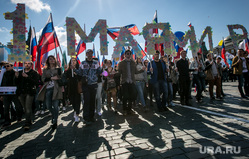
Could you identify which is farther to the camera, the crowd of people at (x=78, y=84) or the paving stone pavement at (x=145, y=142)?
the crowd of people at (x=78, y=84)

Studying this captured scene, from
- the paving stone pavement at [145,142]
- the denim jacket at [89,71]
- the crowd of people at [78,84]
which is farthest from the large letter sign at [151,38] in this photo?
the paving stone pavement at [145,142]

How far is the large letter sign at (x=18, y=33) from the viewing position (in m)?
4.42

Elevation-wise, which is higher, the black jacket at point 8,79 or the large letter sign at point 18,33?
the large letter sign at point 18,33

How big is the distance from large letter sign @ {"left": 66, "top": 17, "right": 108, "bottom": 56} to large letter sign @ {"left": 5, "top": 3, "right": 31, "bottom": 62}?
1.38m

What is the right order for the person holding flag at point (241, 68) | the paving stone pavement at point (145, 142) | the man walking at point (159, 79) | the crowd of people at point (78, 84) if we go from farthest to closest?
the person holding flag at point (241, 68)
the man walking at point (159, 79)
the crowd of people at point (78, 84)
the paving stone pavement at point (145, 142)

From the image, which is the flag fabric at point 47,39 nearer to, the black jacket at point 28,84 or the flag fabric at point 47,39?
the flag fabric at point 47,39

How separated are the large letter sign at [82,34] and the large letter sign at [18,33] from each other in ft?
4.53

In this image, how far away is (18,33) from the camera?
14.6 feet

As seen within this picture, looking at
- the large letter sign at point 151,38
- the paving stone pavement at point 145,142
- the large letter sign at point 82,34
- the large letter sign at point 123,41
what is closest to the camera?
the paving stone pavement at point 145,142

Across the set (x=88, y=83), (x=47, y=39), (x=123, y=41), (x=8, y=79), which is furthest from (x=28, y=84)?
(x=123, y=41)

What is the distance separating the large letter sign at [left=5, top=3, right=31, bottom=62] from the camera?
14.5 feet

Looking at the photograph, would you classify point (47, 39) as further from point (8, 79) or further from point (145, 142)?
point (145, 142)

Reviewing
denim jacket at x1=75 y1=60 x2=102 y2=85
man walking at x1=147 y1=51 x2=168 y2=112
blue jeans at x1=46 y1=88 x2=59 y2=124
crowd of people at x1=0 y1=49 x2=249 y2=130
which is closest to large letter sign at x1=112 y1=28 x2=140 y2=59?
crowd of people at x1=0 y1=49 x2=249 y2=130

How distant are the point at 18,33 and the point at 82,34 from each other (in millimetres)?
2012
